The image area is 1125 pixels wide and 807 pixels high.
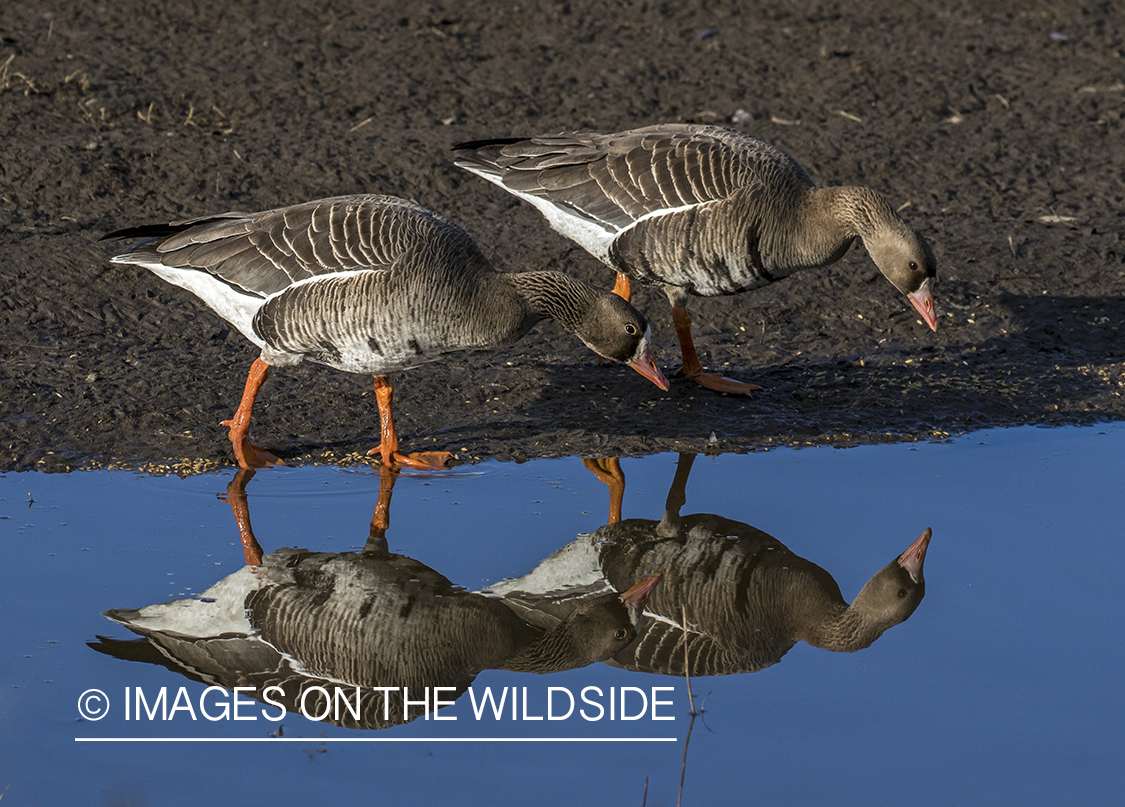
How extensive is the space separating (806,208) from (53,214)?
5724mm

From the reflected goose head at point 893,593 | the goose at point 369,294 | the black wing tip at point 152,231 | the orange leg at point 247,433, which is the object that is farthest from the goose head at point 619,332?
the black wing tip at point 152,231

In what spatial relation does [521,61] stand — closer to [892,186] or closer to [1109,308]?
[892,186]

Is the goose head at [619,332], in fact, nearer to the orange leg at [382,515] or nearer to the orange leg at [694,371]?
the orange leg at [694,371]

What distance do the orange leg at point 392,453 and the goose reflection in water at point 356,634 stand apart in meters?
1.05

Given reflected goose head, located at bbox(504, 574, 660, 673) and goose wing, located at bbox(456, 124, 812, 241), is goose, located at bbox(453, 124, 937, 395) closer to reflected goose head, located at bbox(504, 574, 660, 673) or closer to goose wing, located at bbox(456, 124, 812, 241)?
goose wing, located at bbox(456, 124, 812, 241)

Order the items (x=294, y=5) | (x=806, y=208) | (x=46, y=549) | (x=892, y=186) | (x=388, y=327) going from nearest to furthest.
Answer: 1. (x=46, y=549)
2. (x=388, y=327)
3. (x=806, y=208)
4. (x=892, y=186)
5. (x=294, y=5)

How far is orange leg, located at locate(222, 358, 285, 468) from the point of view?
6648 mm

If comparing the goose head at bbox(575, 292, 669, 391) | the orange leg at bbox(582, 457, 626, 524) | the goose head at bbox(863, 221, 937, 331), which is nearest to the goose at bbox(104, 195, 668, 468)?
the goose head at bbox(575, 292, 669, 391)

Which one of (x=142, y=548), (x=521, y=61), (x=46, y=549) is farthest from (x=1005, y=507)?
(x=521, y=61)

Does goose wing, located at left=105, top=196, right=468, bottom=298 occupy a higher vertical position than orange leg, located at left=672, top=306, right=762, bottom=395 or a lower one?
higher

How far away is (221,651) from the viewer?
16.3 ft

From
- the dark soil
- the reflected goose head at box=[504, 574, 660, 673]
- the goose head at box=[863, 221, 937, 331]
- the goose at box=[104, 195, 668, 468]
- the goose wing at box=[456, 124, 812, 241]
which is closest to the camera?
the reflected goose head at box=[504, 574, 660, 673]

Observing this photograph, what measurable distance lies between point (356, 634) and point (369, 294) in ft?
6.43

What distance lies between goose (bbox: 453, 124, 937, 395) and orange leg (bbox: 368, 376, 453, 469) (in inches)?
78.7
